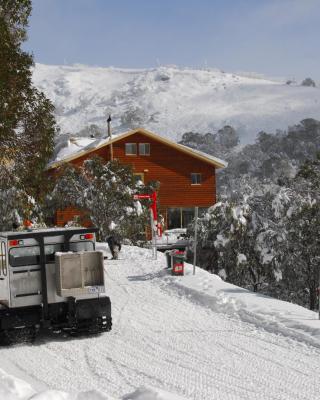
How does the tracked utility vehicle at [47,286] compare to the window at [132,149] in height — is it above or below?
below

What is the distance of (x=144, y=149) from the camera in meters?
50.2

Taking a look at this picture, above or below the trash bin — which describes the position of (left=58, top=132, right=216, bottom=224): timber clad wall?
above

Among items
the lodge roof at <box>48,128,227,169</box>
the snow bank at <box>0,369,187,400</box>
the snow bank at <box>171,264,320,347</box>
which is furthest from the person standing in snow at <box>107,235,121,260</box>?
the lodge roof at <box>48,128,227,169</box>

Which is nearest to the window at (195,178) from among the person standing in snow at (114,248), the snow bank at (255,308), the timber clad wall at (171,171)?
the timber clad wall at (171,171)

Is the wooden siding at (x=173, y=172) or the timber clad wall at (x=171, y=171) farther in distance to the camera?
the wooden siding at (x=173, y=172)

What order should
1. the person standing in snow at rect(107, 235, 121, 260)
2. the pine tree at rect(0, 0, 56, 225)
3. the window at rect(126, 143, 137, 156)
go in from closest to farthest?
the pine tree at rect(0, 0, 56, 225)
the person standing in snow at rect(107, 235, 121, 260)
the window at rect(126, 143, 137, 156)

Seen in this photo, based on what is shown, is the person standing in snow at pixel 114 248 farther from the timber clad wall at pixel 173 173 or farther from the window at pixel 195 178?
the window at pixel 195 178

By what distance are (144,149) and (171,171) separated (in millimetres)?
2934

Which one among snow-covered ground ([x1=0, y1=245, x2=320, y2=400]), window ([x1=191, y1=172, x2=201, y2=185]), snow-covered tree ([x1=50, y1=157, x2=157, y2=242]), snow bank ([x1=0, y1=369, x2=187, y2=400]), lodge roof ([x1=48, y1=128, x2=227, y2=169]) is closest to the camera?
snow bank ([x1=0, y1=369, x2=187, y2=400])

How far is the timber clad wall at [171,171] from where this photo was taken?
49.8 metres

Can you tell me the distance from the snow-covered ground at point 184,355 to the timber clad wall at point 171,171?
1331 inches

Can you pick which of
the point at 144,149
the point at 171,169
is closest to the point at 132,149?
the point at 144,149

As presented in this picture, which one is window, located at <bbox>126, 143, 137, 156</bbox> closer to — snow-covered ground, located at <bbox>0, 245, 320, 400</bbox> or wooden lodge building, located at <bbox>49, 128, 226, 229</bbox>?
wooden lodge building, located at <bbox>49, 128, 226, 229</bbox>

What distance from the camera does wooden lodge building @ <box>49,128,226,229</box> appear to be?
163ft
